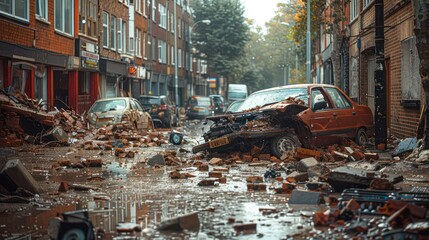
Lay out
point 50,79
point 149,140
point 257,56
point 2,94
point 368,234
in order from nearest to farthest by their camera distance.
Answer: point 368,234
point 2,94
point 149,140
point 50,79
point 257,56

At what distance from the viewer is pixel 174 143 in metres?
20.9

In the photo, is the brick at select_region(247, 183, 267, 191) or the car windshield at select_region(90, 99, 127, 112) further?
the car windshield at select_region(90, 99, 127, 112)

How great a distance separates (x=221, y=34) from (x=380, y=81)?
60.1m

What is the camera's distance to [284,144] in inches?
585

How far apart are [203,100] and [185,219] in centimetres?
4145

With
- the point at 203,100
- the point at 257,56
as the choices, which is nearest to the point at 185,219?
the point at 203,100

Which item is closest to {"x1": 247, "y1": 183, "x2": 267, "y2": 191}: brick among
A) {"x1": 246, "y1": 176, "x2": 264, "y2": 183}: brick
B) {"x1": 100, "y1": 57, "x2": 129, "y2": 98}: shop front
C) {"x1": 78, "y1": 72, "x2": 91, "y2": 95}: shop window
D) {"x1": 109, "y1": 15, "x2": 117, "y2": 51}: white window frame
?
{"x1": 246, "y1": 176, "x2": 264, "y2": 183}: brick

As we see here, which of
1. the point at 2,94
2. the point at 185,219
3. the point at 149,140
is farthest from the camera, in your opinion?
the point at 149,140

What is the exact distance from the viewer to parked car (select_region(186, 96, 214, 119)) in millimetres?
47688

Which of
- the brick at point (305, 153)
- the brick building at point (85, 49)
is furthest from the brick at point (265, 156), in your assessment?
the brick building at point (85, 49)

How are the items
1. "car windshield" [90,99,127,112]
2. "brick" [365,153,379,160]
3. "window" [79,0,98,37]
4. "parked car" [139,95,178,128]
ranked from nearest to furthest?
"brick" [365,153,379,160]
"car windshield" [90,99,127,112]
"parked car" [139,95,178,128]
"window" [79,0,98,37]

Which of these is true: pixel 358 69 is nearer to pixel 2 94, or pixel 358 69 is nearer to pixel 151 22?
pixel 2 94

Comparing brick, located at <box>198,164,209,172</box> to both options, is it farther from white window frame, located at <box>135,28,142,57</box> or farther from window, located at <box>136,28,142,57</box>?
window, located at <box>136,28,142,57</box>

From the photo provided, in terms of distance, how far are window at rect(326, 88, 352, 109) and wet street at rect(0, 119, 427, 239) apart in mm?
3508
